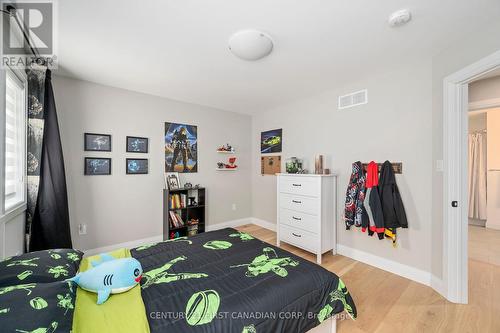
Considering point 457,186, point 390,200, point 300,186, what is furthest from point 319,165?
point 457,186

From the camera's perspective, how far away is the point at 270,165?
413 cm

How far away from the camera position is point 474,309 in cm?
183

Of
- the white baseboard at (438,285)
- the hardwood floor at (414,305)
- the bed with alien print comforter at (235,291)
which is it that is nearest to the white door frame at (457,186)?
the white baseboard at (438,285)

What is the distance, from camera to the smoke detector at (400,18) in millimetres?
1540

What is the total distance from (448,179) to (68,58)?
3985 millimetres

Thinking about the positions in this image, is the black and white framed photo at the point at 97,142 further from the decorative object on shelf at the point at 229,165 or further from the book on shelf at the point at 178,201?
the decorative object on shelf at the point at 229,165

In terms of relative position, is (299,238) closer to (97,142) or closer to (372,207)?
(372,207)

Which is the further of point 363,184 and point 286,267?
point 363,184

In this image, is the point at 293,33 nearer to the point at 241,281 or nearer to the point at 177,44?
the point at 177,44

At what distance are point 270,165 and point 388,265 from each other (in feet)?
7.78

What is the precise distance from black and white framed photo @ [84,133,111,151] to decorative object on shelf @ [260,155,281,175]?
2627mm

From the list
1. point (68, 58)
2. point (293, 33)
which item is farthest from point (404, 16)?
point (68, 58)

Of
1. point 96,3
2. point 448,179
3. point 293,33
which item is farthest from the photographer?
point 448,179

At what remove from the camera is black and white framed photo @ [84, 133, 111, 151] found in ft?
9.31
